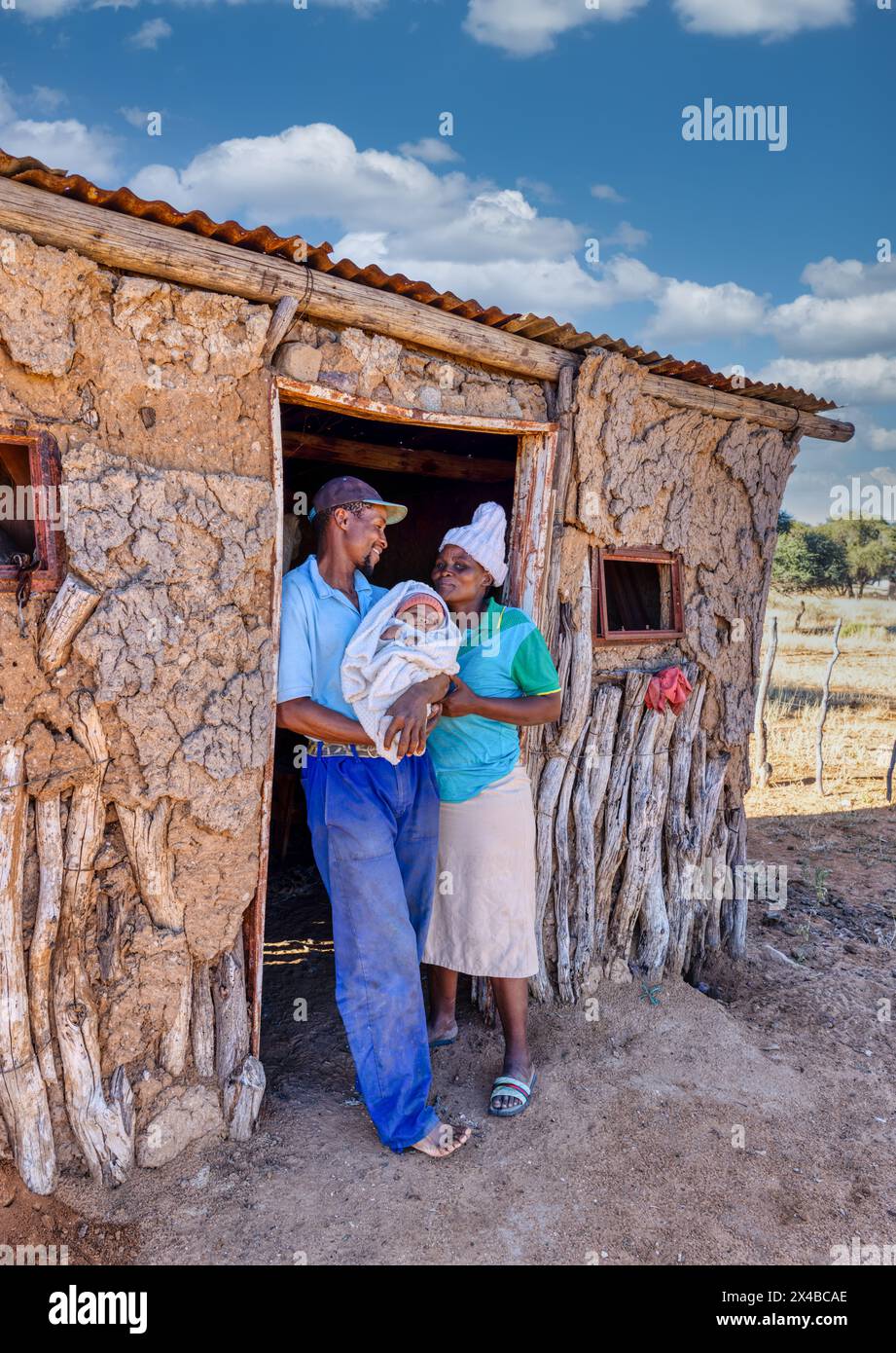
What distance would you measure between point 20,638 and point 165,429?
2.64 ft

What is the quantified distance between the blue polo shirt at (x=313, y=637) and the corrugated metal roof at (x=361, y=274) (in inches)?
40.0

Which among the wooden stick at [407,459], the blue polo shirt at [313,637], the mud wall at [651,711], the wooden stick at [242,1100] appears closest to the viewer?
the blue polo shirt at [313,637]

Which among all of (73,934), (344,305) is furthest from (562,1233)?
(344,305)

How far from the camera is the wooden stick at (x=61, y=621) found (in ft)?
8.54

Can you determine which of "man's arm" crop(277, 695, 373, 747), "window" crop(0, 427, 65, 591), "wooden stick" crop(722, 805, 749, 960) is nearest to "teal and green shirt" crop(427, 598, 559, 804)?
"man's arm" crop(277, 695, 373, 747)

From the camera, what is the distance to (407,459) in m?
5.11

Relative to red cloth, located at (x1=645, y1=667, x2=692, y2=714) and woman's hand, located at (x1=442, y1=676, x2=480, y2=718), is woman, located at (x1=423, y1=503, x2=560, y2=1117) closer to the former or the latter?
woman's hand, located at (x1=442, y1=676, x2=480, y2=718)

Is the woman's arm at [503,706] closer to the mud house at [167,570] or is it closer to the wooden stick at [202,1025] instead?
the mud house at [167,570]

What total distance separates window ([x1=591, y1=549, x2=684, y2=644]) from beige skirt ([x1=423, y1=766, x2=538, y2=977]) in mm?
1077

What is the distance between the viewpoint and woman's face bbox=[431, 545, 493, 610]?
325 centimetres

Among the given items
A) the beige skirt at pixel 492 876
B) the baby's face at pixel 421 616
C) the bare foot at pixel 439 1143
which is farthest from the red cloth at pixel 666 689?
the bare foot at pixel 439 1143

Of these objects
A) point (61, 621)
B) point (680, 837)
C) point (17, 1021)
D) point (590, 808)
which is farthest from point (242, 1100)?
point (680, 837)

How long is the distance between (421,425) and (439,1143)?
2780 mm

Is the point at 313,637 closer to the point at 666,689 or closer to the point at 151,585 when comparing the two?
the point at 151,585
